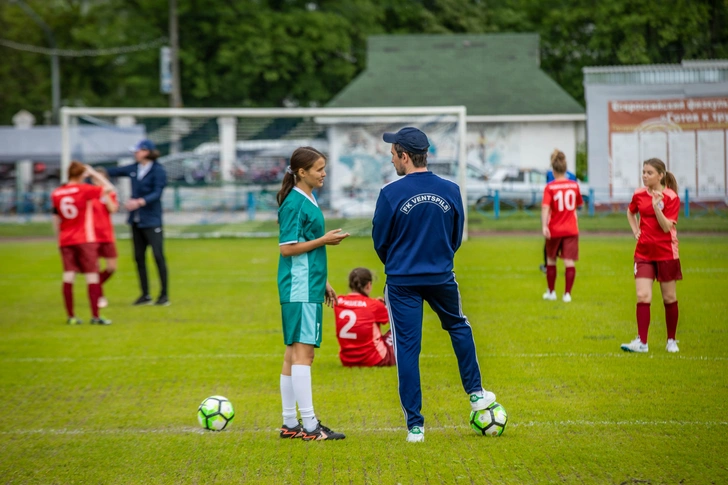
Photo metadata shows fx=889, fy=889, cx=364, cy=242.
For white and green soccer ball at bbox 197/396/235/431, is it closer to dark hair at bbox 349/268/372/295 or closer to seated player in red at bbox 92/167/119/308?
dark hair at bbox 349/268/372/295

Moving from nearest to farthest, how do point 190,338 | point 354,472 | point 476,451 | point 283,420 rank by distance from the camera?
1. point 354,472
2. point 476,451
3. point 283,420
4. point 190,338

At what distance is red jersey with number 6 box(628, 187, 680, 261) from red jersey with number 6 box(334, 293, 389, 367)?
257cm

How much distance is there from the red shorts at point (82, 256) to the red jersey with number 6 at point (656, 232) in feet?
22.4

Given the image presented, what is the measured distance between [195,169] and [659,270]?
17.3 meters

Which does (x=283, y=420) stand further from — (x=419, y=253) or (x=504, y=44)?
(x=504, y=44)

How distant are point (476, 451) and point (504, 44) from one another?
34.0 metres

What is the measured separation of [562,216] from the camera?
39.6 feet

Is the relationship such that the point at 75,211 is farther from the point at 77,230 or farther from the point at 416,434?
the point at 416,434

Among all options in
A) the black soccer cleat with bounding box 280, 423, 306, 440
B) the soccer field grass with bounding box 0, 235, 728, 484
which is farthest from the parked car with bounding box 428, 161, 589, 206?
the black soccer cleat with bounding box 280, 423, 306, 440

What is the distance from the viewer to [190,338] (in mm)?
10367

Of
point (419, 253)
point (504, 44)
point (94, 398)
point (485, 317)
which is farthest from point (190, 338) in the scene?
point (504, 44)

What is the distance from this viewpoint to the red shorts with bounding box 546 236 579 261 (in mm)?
12086

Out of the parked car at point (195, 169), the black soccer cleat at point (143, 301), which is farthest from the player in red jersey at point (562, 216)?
the parked car at point (195, 169)

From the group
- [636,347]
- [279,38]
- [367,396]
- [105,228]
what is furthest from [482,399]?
[279,38]
